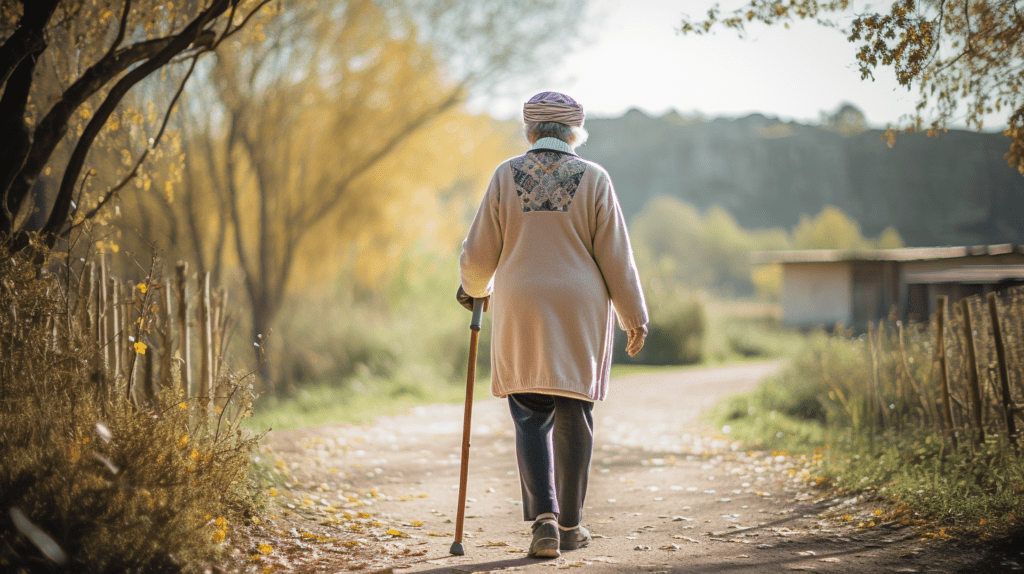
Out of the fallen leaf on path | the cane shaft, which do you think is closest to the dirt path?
the fallen leaf on path

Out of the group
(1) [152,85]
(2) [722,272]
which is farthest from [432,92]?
(2) [722,272]

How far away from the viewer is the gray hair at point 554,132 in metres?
3.65

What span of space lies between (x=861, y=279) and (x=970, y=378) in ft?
85.8

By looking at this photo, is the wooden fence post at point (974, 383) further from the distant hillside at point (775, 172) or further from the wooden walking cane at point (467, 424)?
the distant hillside at point (775, 172)

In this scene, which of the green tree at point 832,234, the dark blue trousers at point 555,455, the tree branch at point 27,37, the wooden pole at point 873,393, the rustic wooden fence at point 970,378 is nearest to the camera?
the dark blue trousers at point 555,455

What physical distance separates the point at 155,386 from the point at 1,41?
7.52 feet

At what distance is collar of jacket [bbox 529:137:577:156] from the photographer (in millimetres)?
3598

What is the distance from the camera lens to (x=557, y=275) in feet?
11.4

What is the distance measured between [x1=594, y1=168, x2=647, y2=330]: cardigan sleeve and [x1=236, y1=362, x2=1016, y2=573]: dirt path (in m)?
1.10

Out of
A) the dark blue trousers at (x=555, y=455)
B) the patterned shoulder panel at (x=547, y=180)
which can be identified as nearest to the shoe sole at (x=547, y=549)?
the dark blue trousers at (x=555, y=455)

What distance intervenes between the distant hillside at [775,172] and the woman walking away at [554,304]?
84676 millimetres

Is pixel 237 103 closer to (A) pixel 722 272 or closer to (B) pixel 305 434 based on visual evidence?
(B) pixel 305 434

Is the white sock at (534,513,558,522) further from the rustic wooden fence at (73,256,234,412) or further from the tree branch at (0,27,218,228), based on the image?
the tree branch at (0,27,218,228)

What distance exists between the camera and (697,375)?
18.0 meters
